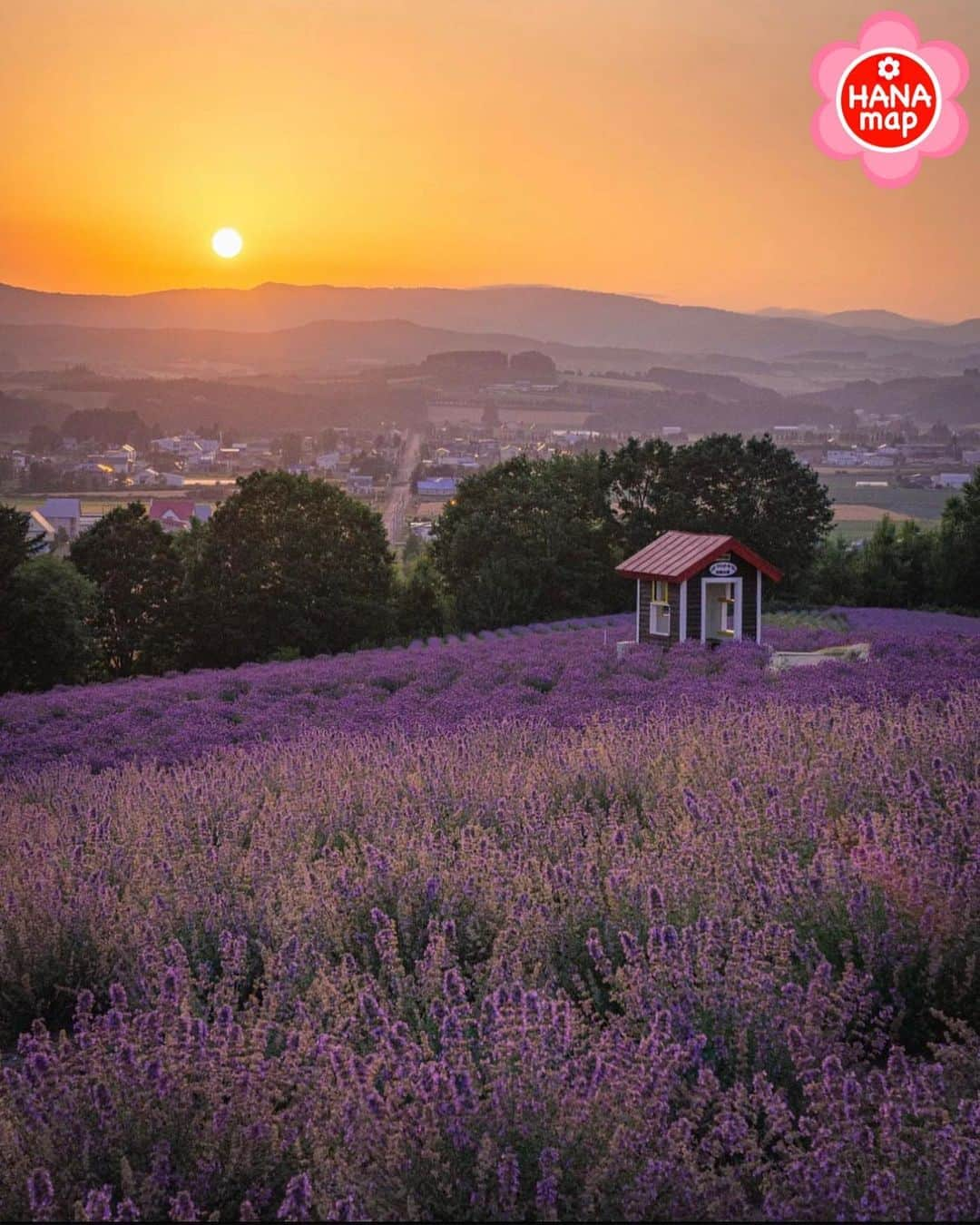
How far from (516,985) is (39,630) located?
36.3 metres

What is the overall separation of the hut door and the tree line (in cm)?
2042

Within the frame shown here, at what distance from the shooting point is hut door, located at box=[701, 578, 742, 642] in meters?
20.1

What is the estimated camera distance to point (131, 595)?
4400 cm

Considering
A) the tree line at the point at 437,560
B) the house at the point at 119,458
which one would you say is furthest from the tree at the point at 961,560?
the house at the point at 119,458

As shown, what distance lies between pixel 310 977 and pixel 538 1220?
1.61 metres

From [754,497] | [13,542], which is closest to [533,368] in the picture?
[754,497]

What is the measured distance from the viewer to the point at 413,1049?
325 centimetres

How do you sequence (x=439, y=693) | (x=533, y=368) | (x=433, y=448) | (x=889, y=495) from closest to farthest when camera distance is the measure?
(x=439, y=693) < (x=889, y=495) < (x=433, y=448) < (x=533, y=368)

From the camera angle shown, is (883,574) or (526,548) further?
(526,548)

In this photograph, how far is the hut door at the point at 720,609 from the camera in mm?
20125

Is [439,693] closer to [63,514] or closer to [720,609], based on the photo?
[720,609]

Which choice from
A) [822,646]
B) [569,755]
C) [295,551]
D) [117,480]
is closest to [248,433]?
[117,480]

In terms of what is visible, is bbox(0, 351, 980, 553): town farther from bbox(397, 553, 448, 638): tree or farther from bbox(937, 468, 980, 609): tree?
bbox(937, 468, 980, 609): tree

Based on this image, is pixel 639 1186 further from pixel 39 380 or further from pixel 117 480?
pixel 39 380
